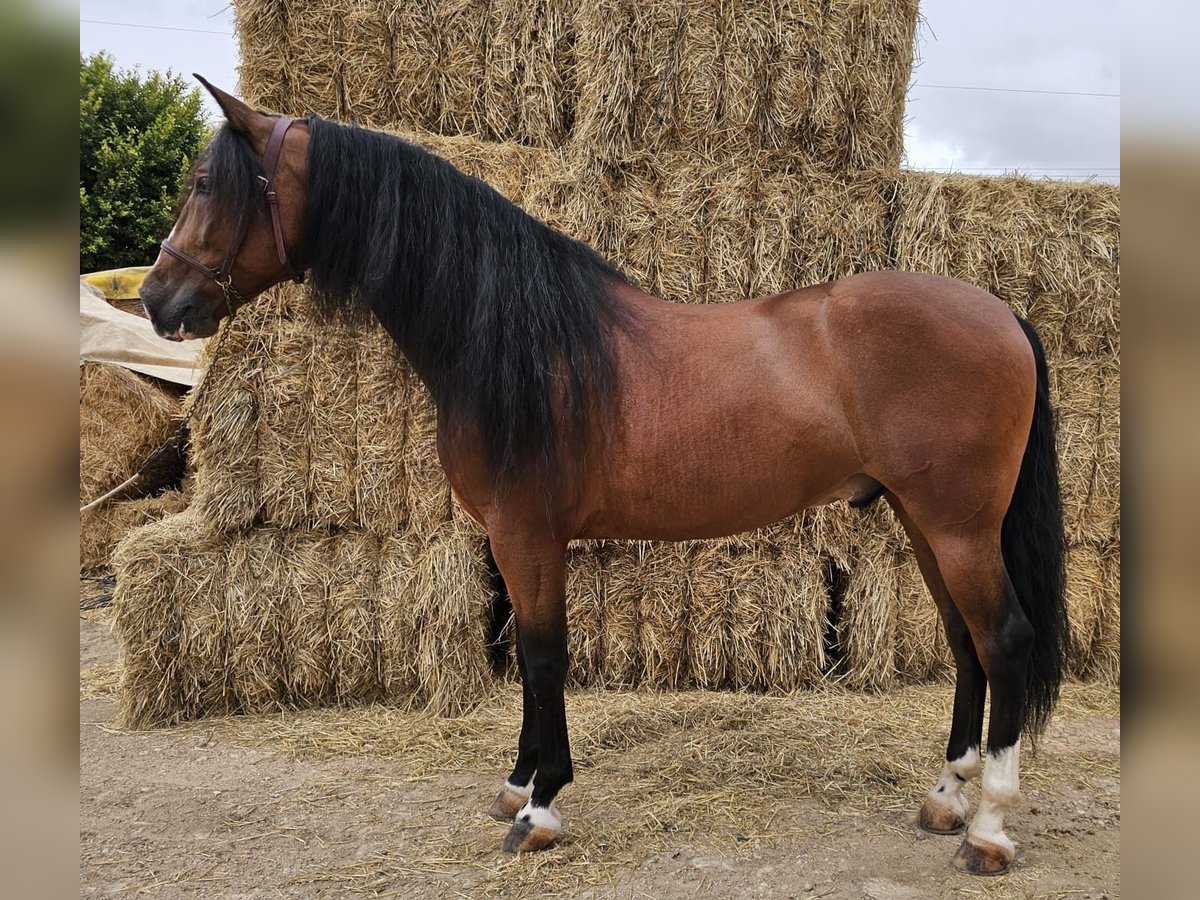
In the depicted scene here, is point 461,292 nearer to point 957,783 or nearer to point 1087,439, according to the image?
point 957,783

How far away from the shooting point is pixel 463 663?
397 cm

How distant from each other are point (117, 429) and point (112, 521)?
2.74 feet

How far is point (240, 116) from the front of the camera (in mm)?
2467

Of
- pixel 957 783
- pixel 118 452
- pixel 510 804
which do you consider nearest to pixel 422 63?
pixel 510 804

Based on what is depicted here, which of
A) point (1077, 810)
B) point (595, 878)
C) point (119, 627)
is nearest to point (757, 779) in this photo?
point (595, 878)

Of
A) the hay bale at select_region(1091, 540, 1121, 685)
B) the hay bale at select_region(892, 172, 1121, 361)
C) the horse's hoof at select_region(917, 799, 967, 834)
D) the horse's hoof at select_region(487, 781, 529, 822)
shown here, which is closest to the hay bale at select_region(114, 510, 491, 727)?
the horse's hoof at select_region(487, 781, 529, 822)

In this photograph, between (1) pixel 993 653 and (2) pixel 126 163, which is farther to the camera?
(2) pixel 126 163

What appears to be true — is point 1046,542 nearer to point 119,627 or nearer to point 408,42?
point 408,42

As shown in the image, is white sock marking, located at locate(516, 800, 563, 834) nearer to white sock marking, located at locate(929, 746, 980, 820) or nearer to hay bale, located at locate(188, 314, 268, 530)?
white sock marking, located at locate(929, 746, 980, 820)

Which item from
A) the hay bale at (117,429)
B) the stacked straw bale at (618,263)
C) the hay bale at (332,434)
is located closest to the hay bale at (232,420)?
the stacked straw bale at (618,263)

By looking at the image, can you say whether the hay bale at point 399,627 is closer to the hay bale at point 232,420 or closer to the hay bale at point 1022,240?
the hay bale at point 232,420

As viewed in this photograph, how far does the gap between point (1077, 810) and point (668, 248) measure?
3180 millimetres

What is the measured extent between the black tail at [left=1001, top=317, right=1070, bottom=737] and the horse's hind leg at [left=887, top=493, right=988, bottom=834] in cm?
20
